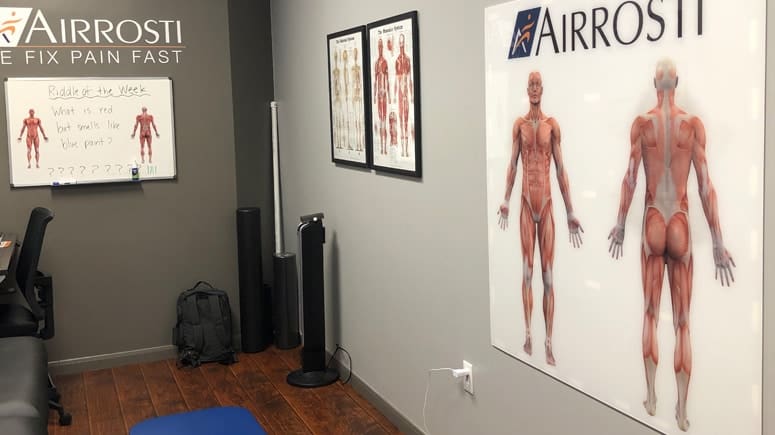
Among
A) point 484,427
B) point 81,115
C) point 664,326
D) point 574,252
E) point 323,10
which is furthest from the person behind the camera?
point 81,115

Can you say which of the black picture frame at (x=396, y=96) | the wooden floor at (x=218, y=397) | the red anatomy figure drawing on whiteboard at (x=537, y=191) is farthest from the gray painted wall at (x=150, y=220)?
the red anatomy figure drawing on whiteboard at (x=537, y=191)

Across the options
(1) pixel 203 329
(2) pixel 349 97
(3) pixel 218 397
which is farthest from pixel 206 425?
(1) pixel 203 329

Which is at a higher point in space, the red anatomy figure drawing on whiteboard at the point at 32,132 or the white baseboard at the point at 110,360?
the red anatomy figure drawing on whiteboard at the point at 32,132

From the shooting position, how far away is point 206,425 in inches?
95.1

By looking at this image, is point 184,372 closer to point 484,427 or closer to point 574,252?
point 484,427

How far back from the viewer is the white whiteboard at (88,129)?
4.25 meters

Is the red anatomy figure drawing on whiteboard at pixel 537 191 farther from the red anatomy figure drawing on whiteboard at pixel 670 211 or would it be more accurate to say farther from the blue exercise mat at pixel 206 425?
the blue exercise mat at pixel 206 425

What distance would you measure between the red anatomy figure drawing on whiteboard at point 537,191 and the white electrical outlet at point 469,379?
40 centimetres

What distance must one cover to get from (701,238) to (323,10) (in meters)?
2.59

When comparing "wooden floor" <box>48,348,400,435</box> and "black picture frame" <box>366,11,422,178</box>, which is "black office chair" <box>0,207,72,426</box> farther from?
"black picture frame" <box>366,11,422,178</box>

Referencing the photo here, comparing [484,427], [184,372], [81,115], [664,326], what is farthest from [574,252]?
[81,115]

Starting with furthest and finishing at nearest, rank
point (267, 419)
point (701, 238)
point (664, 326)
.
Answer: point (267, 419)
point (664, 326)
point (701, 238)

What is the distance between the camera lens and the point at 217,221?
469 cm

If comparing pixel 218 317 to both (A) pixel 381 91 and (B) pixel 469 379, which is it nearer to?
(A) pixel 381 91
